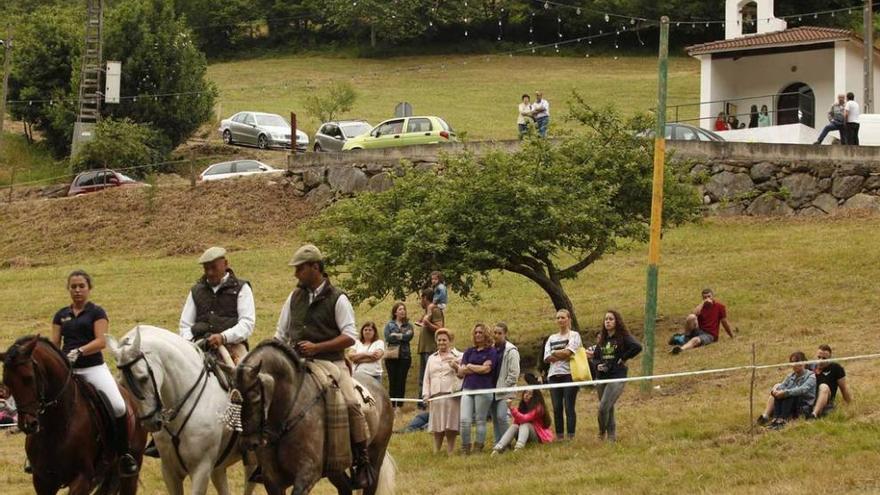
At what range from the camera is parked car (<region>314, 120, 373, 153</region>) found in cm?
4884

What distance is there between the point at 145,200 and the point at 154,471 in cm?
2556

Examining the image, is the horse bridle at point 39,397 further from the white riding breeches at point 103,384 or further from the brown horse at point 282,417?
the brown horse at point 282,417

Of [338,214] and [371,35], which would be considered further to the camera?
[371,35]

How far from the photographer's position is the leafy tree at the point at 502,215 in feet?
90.3

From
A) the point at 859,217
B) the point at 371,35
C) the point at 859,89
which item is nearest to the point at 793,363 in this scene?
the point at 859,217

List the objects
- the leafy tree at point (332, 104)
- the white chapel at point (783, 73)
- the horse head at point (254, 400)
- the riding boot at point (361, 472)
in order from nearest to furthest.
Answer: the horse head at point (254, 400) < the riding boot at point (361, 472) < the white chapel at point (783, 73) < the leafy tree at point (332, 104)

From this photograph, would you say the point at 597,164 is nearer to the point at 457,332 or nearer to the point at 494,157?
the point at 494,157

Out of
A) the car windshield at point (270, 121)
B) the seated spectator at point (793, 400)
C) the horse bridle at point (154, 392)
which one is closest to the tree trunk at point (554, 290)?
the seated spectator at point (793, 400)

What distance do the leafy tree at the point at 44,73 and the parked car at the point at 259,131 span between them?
5.78m

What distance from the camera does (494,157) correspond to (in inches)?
1131

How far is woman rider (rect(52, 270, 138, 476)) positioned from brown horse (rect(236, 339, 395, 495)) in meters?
1.77

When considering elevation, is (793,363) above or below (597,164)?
below

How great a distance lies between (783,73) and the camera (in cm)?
4825

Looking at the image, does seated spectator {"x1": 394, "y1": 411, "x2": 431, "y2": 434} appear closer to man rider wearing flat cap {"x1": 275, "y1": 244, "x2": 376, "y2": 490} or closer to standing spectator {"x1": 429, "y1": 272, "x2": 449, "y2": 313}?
standing spectator {"x1": 429, "y1": 272, "x2": 449, "y2": 313}
